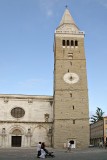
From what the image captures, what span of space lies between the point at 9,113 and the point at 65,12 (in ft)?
75.4

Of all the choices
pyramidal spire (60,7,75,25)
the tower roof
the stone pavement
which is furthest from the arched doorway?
the stone pavement

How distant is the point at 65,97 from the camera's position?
4669 centimetres

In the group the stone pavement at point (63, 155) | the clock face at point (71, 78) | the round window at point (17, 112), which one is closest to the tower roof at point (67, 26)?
the clock face at point (71, 78)

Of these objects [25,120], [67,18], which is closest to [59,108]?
[25,120]

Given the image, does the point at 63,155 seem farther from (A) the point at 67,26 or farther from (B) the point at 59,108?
(A) the point at 67,26

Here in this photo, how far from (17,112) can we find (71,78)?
1159cm

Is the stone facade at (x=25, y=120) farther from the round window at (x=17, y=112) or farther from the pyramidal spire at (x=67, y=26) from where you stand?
the pyramidal spire at (x=67, y=26)

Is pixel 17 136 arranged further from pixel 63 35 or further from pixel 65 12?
pixel 65 12

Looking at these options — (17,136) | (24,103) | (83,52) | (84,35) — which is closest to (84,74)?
(83,52)

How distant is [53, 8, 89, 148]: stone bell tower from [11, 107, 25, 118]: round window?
7619 mm

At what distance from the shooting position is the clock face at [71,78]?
4775 cm

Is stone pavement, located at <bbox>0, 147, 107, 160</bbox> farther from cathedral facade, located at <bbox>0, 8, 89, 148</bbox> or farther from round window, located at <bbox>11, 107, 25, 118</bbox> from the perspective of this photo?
round window, located at <bbox>11, 107, 25, 118</bbox>

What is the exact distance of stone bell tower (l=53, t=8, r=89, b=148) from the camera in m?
44.7

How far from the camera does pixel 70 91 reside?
4706cm
